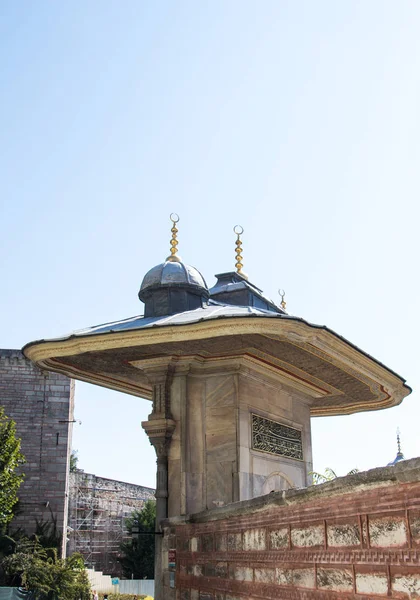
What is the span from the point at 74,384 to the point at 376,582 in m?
25.6

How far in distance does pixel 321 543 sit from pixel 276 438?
4392 mm

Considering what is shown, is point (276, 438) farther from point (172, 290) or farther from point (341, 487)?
point (341, 487)

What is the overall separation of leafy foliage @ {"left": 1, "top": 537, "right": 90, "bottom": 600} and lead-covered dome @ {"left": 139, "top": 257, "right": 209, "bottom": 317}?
14270mm

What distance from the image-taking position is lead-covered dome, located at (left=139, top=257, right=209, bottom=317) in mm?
8688

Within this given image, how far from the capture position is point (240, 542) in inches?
226

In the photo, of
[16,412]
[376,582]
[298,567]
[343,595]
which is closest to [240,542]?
[298,567]

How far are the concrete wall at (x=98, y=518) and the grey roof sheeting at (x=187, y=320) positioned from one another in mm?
33924

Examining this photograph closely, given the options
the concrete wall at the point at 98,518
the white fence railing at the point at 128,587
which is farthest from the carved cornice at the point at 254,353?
the concrete wall at the point at 98,518

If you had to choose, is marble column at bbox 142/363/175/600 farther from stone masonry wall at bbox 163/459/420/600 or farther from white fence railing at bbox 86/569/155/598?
white fence railing at bbox 86/569/155/598

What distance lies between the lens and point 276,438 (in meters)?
8.60

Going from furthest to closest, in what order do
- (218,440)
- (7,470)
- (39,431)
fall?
(39,431), (7,470), (218,440)

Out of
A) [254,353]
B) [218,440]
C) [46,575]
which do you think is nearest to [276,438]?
[218,440]

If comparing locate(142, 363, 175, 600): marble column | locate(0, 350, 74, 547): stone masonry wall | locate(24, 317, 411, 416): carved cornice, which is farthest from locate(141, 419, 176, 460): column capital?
locate(0, 350, 74, 547): stone masonry wall

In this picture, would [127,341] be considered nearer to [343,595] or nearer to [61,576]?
[343,595]
